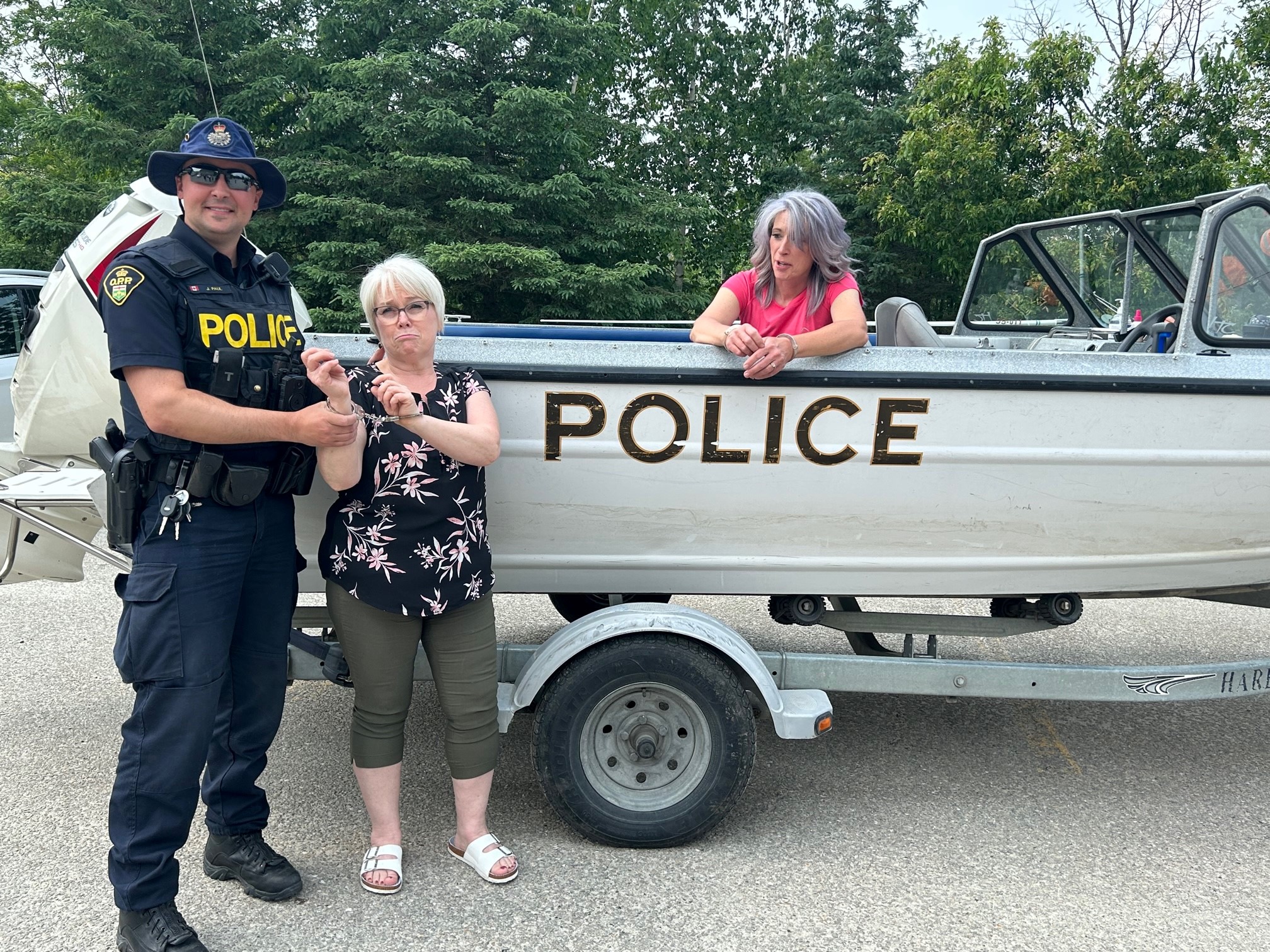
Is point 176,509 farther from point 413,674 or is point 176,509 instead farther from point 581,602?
point 581,602

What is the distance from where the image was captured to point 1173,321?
343cm

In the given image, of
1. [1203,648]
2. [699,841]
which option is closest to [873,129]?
[1203,648]

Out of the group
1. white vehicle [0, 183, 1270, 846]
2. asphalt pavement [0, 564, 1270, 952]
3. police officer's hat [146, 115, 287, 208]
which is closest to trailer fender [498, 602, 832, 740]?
white vehicle [0, 183, 1270, 846]

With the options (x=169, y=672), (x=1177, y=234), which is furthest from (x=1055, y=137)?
(x=169, y=672)

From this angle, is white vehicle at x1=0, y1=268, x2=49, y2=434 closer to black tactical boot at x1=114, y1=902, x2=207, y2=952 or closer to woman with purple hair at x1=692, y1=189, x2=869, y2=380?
black tactical boot at x1=114, y1=902, x2=207, y2=952

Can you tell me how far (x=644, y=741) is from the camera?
2.87 m

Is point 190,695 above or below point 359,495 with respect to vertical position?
below

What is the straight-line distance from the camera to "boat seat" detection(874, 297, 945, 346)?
11.5 feet

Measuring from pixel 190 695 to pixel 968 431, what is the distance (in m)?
2.20

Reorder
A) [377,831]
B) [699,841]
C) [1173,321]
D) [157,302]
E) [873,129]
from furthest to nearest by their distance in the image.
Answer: [873,129], [1173,321], [699,841], [377,831], [157,302]

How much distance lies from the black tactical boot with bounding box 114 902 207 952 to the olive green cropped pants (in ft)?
1.81

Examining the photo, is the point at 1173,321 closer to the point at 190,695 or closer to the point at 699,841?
the point at 699,841

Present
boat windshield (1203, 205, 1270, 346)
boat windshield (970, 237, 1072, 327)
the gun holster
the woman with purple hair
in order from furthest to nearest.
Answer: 1. boat windshield (970, 237, 1072, 327)
2. boat windshield (1203, 205, 1270, 346)
3. the woman with purple hair
4. the gun holster

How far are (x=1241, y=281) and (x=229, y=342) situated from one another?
119 inches
